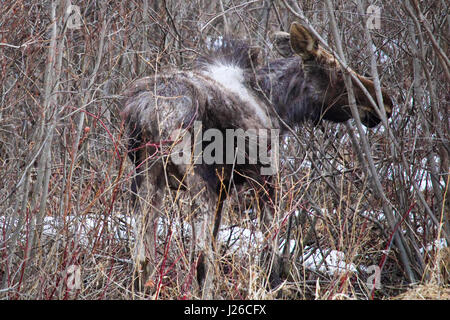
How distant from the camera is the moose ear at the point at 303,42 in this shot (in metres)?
5.71

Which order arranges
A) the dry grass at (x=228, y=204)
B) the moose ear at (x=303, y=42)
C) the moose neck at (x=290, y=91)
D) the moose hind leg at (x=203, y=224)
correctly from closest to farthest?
the dry grass at (x=228, y=204), the moose hind leg at (x=203, y=224), the moose ear at (x=303, y=42), the moose neck at (x=290, y=91)

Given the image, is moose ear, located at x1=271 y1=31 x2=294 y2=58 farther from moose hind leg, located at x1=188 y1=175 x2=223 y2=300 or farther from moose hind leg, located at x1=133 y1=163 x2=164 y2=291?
moose hind leg, located at x1=133 y1=163 x2=164 y2=291

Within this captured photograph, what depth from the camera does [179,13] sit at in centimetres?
869

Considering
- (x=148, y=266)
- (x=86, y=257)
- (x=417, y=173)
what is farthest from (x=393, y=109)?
(x=86, y=257)

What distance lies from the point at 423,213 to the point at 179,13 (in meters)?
4.39

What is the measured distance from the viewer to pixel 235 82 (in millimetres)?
5902

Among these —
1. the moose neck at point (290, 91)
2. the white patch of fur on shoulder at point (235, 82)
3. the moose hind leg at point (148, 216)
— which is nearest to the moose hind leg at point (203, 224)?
the moose hind leg at point (148, 216)

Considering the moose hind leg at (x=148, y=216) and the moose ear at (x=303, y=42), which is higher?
the moose ear at (x=303, y=42)

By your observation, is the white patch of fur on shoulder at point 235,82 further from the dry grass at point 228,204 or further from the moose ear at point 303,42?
the moose ear at point 303,42

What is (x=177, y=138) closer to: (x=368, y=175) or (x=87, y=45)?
(x=87, y=45)

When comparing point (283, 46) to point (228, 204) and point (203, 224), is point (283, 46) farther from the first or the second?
point (203, 224)

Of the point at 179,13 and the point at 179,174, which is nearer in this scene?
the point at 179,174

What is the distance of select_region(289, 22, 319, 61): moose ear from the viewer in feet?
18.7

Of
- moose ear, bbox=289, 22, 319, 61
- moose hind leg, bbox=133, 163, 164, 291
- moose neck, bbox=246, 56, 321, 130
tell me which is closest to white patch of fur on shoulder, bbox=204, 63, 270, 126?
moose neck, bbox=246, 56, 321, 130
